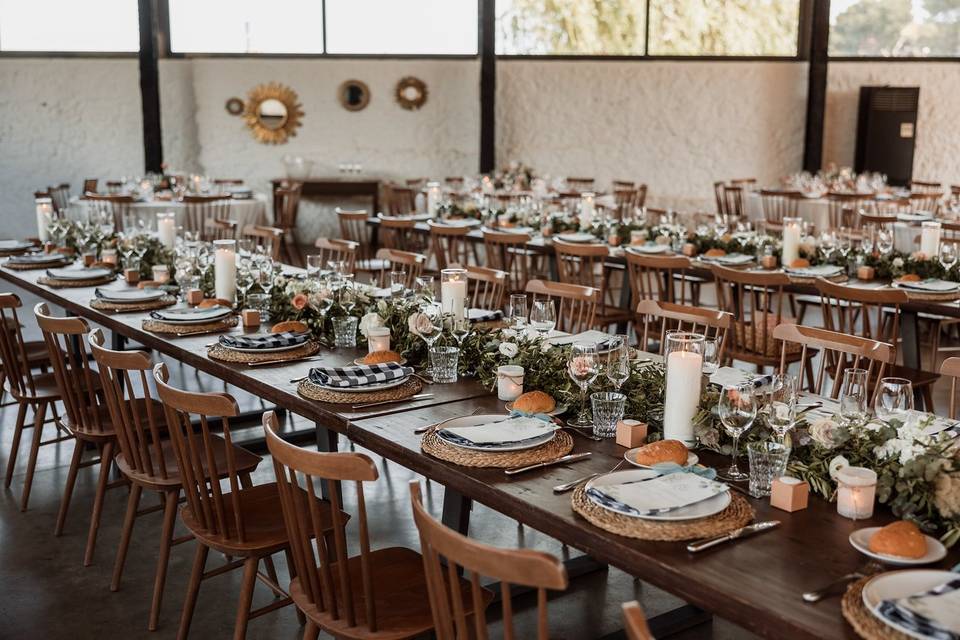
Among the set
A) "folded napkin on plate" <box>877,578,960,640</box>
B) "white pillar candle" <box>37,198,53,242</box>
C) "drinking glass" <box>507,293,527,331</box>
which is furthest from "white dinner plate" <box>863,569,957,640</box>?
"white pillar candle" <box>37,198,53,242</box>

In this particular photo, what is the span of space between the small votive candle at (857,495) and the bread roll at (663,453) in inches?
13.2

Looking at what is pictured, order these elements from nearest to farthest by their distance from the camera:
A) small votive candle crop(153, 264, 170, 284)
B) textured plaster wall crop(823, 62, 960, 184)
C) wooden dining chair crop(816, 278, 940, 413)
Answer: wooden dining chair crop(816, 278, 940, 413) → small votive candle crop(153, 264, 170, 284) → textured plaster wall crop(823, 62, 960, 184)

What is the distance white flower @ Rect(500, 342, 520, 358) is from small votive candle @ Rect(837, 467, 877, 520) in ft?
3.55

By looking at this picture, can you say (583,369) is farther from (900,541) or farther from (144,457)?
(144,457)

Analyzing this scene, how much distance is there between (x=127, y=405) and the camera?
306cm

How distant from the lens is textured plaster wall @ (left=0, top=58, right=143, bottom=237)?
11.2 m

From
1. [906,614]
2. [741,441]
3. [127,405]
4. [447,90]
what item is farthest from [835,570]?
[447,90]

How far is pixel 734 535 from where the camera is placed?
5.84 feet

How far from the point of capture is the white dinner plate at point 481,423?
2203mm

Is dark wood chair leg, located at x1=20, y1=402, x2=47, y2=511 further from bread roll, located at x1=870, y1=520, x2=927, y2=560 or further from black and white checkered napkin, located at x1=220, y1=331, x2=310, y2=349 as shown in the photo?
bread roll, located at x1=870, y1=520, x2=927, y2=560

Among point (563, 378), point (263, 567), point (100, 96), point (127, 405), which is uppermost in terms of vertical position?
point (100, 96)

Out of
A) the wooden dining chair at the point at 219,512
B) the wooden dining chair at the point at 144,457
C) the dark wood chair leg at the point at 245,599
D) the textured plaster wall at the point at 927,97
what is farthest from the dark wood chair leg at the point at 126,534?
the textured plaster wall at the point at 927,97

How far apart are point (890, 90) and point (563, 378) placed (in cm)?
1042

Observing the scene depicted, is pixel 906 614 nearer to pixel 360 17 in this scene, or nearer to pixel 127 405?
pixel 127 405
